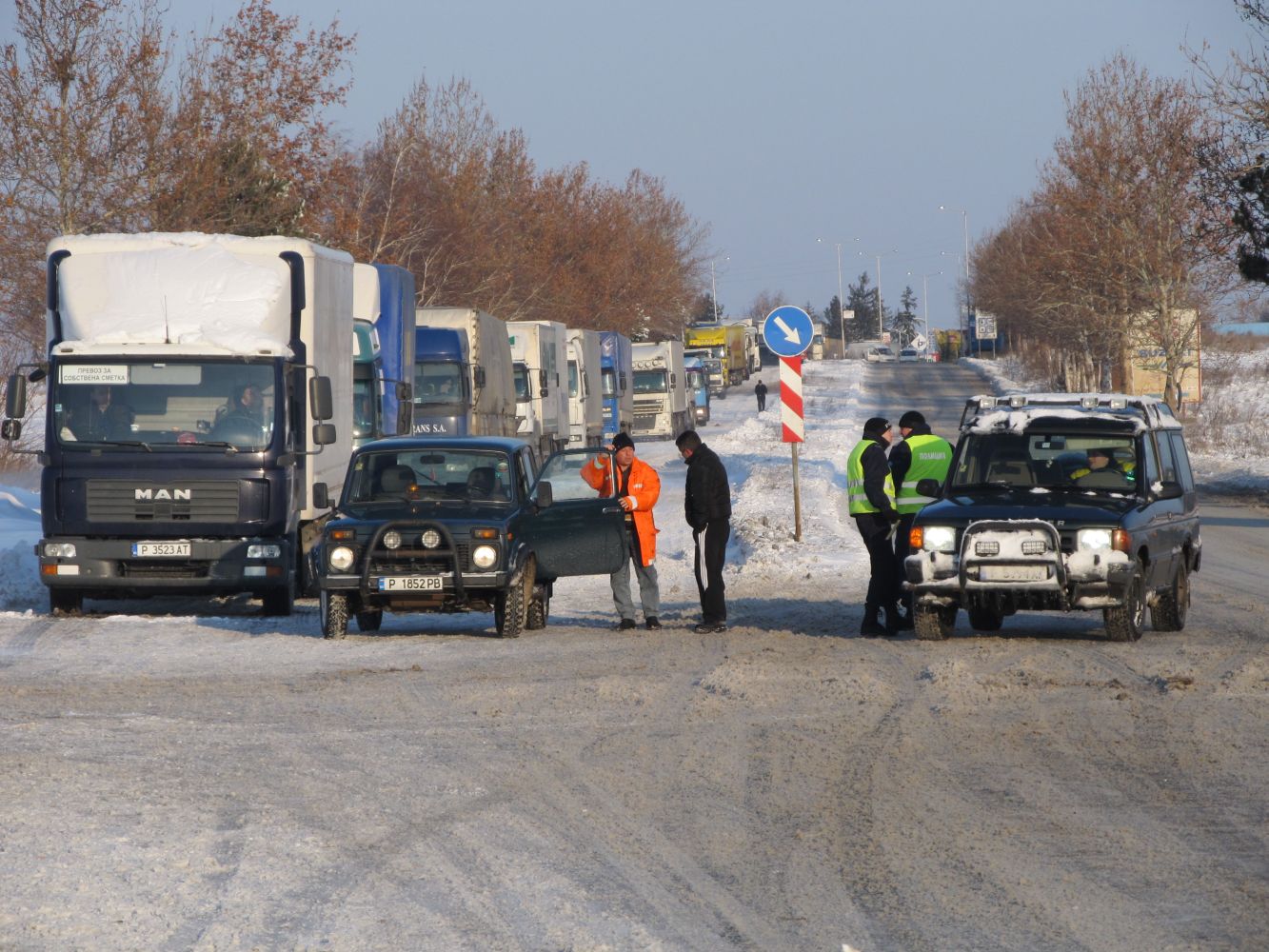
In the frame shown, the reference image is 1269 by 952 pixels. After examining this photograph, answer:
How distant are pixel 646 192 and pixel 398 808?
104 m

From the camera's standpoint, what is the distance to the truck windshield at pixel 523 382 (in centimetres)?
3872

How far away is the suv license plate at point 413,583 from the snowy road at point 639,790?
0.48 m

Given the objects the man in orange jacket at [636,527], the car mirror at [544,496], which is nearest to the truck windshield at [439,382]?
the car mirror at [544,496]

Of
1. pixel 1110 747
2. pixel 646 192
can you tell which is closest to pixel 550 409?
pixel 1110 747

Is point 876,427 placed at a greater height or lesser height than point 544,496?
greater

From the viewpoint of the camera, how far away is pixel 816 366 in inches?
4510

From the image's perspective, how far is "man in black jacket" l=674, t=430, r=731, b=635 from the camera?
14.7m

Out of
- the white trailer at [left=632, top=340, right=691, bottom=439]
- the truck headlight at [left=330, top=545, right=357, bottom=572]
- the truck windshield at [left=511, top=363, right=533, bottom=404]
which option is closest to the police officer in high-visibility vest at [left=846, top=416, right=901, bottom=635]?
the truck headlight at [left=330, top=545, right=357, bottom=572]

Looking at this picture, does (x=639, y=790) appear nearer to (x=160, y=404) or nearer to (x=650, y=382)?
(x=160, y=404)

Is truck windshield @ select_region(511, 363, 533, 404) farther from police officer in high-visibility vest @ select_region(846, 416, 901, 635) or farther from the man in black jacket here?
police officer in high-visibility vest @ select_region(846, 416, 901, 635)

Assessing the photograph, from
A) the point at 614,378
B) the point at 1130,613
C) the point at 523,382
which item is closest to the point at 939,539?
the point at 1130,613

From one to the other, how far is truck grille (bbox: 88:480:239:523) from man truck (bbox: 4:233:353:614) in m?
0.01

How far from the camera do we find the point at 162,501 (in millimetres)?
16734

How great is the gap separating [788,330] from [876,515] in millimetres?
6085
